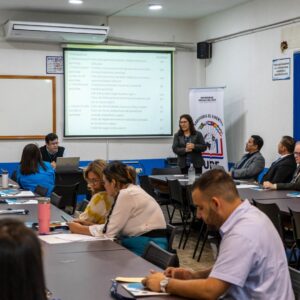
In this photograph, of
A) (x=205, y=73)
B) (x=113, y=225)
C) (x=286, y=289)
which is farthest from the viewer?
(x=205, y=73)

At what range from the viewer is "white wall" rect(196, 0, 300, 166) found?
855cm

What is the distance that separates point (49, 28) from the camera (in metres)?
9.66

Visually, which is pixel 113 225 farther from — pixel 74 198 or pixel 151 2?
pixel 151 2

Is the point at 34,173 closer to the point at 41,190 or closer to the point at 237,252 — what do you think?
the point at 41,190

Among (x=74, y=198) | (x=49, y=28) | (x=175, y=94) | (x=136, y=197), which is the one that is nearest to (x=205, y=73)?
(x=175, y=94)

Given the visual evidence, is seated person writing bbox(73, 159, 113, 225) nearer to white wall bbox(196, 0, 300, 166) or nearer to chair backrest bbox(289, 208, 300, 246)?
chair backrest bbox(289, 208, 300, 246)

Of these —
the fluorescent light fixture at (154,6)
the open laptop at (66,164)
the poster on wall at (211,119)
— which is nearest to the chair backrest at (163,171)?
the poster on wall at (211,119)

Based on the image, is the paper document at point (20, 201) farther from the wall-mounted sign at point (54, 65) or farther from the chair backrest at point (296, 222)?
the wall-mounted sign at point (54, 65)

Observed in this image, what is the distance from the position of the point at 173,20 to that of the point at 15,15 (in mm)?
2878

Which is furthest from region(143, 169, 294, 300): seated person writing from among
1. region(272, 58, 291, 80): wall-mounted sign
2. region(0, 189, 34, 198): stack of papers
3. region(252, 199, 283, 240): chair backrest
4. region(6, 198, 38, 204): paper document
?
region(272, 58, 291, 80): wall-mounted sign

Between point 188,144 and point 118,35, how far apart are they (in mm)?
2835

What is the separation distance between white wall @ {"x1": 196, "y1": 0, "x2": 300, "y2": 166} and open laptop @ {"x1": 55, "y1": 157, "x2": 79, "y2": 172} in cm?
283

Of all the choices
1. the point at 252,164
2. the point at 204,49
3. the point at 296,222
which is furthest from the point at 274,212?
the point at 204,49

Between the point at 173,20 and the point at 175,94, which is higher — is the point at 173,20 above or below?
above
